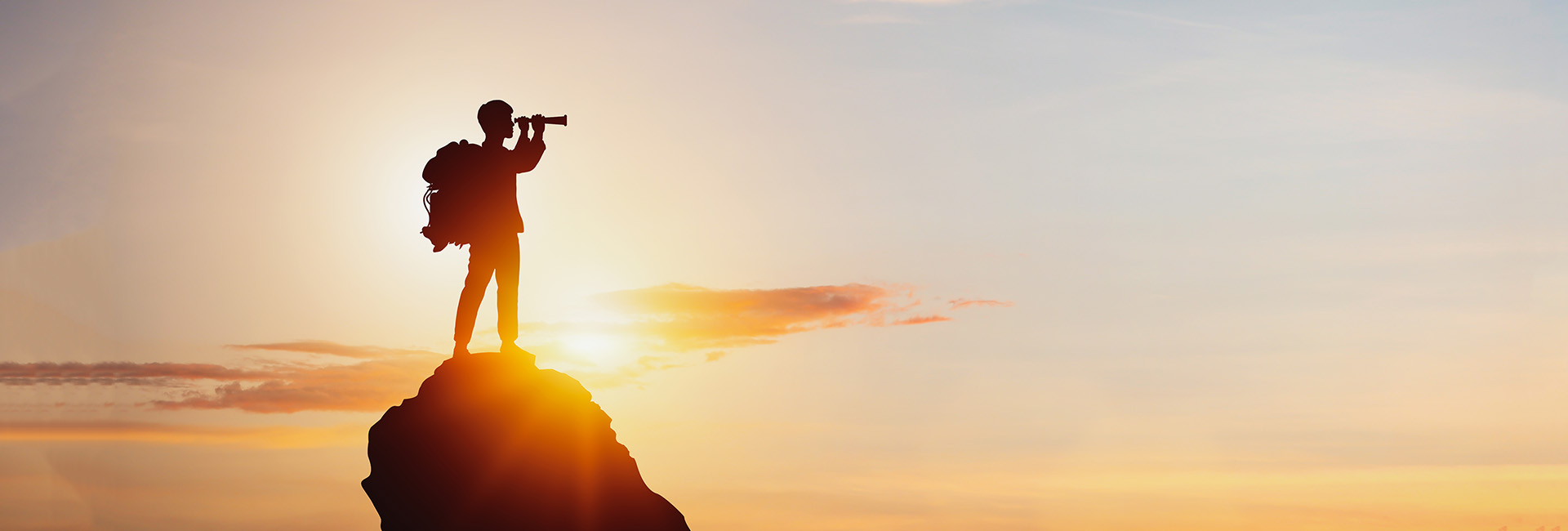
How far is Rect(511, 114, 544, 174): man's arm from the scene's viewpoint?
17.5 metres

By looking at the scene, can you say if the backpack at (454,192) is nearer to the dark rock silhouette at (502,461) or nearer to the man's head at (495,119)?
the man's head at (495,119)

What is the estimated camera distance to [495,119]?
57.1 ft

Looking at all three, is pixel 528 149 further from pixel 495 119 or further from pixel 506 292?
pixel 506 292

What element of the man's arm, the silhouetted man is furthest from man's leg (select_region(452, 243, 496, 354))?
the man's arm

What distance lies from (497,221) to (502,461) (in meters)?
3.36

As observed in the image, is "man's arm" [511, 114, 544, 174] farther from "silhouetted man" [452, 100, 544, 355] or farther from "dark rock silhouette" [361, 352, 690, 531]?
"dark rock silhouette" [361, 352, 690, 531]

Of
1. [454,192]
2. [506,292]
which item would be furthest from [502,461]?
[454,192]

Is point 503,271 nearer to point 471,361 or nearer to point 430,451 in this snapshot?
point 471,361

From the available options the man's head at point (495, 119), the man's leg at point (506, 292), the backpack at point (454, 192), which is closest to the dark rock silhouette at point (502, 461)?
the man's leg at point (506, 292)

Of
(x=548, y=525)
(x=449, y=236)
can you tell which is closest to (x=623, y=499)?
(x=548, y=525)

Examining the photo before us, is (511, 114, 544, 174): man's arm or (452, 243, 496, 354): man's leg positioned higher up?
(511, 114, 544, 174): man's arm

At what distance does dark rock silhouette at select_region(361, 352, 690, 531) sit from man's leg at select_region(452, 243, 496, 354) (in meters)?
0.30

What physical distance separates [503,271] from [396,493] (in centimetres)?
331

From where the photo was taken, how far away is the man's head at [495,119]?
57.1 ft
